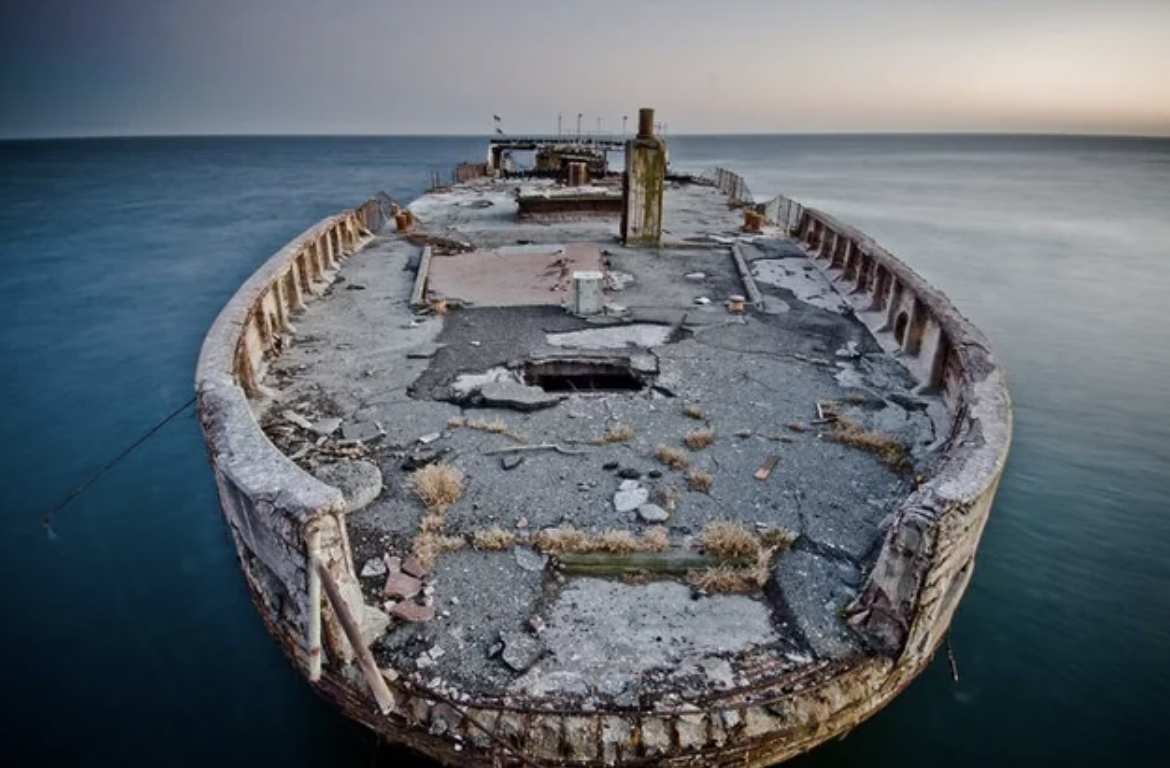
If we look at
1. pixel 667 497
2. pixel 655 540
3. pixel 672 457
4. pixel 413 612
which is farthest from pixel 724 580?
pixel 413 612

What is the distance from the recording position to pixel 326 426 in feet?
23.7

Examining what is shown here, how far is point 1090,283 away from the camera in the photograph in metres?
26.4

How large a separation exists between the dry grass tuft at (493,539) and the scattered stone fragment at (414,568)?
46cm

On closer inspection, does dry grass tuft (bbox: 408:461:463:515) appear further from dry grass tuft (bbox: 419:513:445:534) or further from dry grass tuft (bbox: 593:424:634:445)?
dry grass tuft (bbox: 593:424:634:445)

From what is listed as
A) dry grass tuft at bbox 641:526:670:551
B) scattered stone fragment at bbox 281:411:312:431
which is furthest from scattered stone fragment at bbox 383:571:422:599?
scattered stone fragment at bbox 281:411:312:431

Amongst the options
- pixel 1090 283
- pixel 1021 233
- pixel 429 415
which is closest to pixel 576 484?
pixel 429 415

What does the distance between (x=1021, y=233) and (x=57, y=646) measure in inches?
1789

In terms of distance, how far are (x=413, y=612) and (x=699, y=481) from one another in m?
2.74

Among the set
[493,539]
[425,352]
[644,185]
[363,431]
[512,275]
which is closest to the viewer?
[493,539]

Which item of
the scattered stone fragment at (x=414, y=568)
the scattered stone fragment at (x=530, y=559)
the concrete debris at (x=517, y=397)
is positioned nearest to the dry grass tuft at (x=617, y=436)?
the concrete debris at (x=517, y=397)

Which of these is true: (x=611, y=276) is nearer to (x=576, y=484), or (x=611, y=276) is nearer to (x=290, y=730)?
(x=576, y=484)

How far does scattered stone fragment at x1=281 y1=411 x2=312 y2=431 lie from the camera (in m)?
7.19

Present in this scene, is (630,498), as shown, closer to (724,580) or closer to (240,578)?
(724,580)

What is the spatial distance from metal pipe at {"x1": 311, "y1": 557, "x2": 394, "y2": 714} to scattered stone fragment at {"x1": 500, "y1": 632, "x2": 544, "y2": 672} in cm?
75
